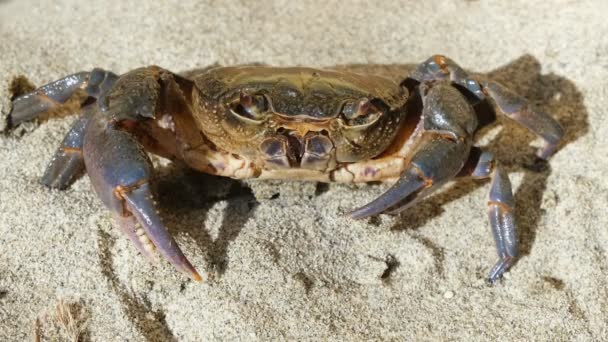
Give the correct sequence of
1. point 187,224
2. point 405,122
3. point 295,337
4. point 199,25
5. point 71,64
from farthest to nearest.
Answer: point 199,25, point 71,64, point 405,122, point 187,224, point 295,337

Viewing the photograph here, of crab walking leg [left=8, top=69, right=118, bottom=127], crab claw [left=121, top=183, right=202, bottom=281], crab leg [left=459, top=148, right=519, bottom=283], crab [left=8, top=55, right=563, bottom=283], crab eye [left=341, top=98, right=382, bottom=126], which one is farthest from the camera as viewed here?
crab walking leg [left=8, top=69, right=118, bottom=127]

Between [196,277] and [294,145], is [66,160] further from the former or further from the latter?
[294,145]

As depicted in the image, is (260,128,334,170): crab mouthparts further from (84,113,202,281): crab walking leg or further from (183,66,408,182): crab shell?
(84,113,202,281): crab walking leg

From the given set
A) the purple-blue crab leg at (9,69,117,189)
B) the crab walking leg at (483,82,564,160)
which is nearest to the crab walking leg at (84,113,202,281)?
the purple-blue crab leg at (9,69,117,189)

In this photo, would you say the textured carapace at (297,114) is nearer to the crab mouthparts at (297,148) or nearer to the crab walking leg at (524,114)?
the crab mouthparts at (297,148)

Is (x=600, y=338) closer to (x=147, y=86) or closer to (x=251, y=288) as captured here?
(x=251, y=288)

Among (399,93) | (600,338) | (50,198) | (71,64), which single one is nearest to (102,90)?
(50,198)

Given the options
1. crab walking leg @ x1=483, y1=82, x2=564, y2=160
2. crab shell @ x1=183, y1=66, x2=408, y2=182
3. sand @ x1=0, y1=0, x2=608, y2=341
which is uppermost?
crab shell @ x1=183, y1=66, x2=408, y2=182

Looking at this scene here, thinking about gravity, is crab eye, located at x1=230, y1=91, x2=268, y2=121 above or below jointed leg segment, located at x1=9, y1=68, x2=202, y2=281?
above
